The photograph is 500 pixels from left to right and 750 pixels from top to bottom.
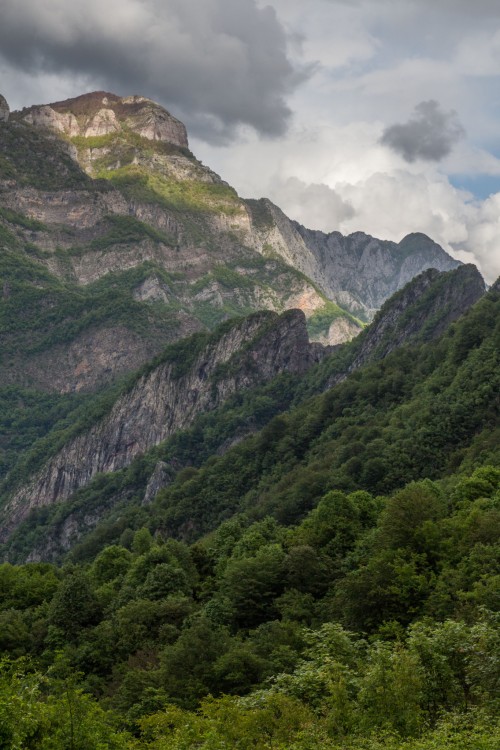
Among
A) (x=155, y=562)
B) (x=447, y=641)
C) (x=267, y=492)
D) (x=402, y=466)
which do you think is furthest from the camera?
(x=267, y=492)

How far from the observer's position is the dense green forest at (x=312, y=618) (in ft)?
108

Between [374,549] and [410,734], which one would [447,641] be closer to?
[410,734]

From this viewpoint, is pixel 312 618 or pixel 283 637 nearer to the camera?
pixel 283 637

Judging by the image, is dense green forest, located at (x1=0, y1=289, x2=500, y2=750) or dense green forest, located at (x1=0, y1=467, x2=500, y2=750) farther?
dense green forest, located at (x1=0, y1=289, x2=500, y2=750)

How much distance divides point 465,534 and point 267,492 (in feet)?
309

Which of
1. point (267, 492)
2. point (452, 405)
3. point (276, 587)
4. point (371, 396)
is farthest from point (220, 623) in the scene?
point (371, 396)

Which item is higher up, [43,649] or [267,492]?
[267,492]

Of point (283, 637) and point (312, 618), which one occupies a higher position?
point (312, 618)

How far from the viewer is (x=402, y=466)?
12406 cm

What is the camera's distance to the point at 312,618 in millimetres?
59375

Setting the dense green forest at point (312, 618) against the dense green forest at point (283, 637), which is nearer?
the dense green forest at point (283, 637)

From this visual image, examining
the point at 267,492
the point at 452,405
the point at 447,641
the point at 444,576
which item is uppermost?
the point at 452,405

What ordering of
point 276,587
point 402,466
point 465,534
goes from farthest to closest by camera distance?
point 402,466 → point 276,587 → point 465,534

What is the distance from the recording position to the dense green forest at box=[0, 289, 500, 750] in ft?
108
